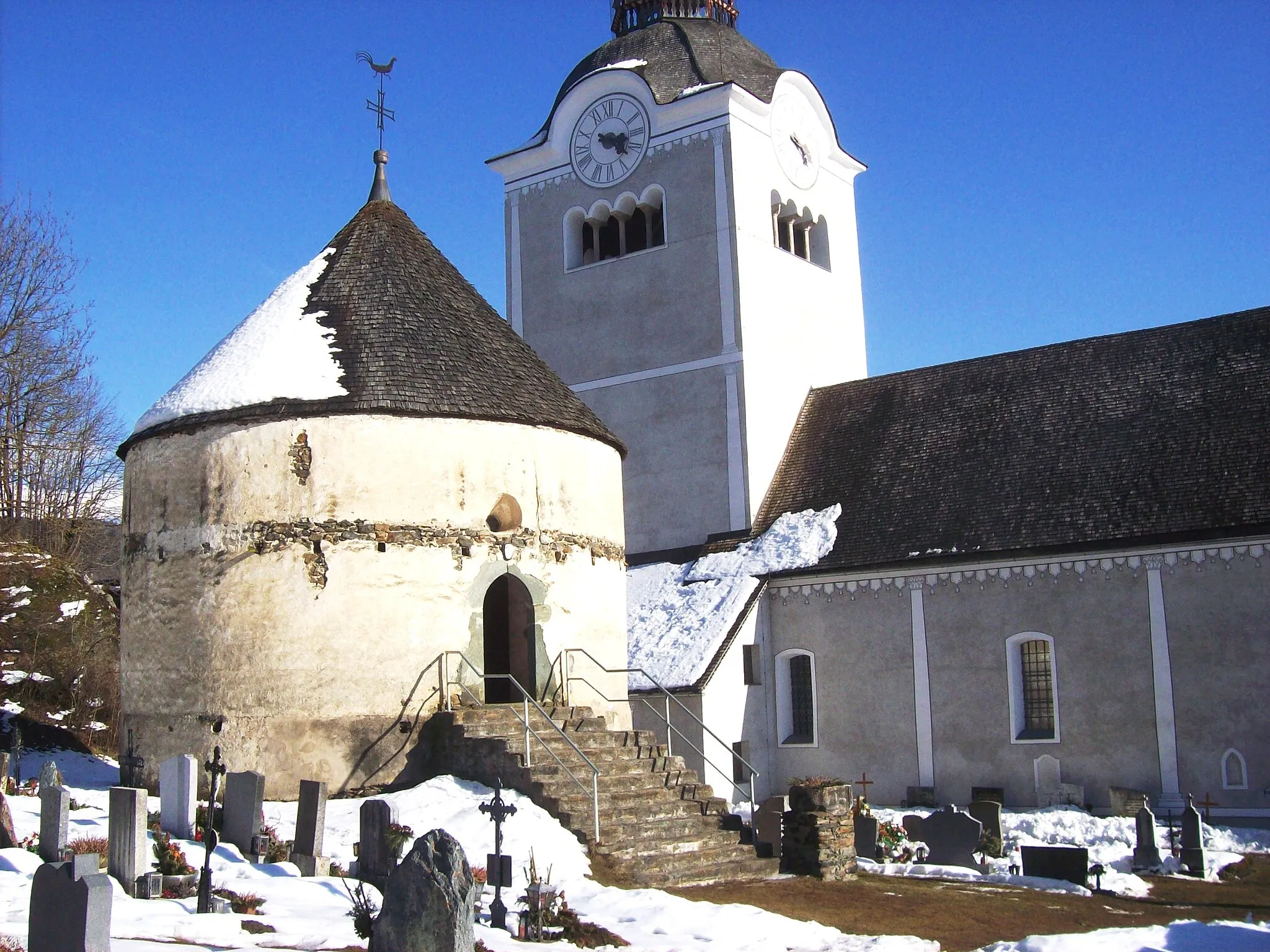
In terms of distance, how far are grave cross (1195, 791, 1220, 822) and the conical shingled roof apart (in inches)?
427

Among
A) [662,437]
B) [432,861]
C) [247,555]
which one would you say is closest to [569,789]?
[247,555]

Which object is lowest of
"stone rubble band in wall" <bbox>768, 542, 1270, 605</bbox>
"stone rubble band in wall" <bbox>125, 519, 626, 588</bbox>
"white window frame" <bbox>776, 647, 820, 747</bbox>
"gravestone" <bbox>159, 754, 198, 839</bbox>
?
"gravestone" <bbox>159, 754, 198, 839</bbox>

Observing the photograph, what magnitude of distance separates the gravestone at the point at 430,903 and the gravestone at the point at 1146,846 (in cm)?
1142

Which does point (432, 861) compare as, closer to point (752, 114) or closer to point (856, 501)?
point (856, 501)

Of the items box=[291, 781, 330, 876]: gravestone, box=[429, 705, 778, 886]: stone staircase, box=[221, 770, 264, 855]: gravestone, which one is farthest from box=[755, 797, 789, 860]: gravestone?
box=[221, 770, 264, 855]: gravestone

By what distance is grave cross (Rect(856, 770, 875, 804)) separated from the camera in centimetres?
2477

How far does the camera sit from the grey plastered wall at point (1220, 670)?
21.1 m

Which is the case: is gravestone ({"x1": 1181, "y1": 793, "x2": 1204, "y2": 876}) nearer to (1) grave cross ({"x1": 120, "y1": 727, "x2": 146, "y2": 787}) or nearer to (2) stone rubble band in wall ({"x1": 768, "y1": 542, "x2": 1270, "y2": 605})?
(2) stone rubble band in wall ({"x1": 768, "y1": 542, "x2": 1270, "y2": 605})

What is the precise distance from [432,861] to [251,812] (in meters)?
6.13

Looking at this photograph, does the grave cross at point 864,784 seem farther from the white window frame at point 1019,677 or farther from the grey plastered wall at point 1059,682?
the white window frame at point 1019,677

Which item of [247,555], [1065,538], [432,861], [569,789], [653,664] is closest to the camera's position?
[432,861]

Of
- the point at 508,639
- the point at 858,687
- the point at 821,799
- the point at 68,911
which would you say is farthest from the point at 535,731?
the point at 858,687

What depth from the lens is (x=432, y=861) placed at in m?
9.09

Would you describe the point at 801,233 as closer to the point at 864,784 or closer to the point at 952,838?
the point at 864,784
